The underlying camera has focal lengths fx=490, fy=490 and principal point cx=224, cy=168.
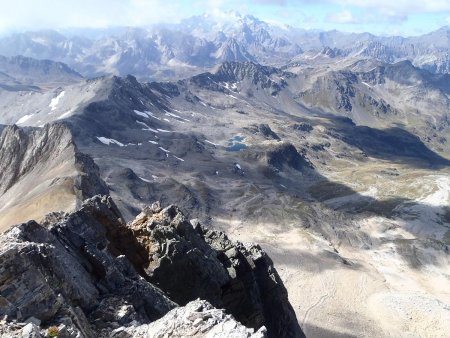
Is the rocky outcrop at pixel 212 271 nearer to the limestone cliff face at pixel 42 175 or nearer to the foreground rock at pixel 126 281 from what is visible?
the foreground rock at pixel 126 281

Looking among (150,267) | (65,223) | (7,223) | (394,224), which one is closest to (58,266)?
(65,223)

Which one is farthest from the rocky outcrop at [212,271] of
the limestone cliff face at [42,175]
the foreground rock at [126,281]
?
the limestone cliff face at [42,175]

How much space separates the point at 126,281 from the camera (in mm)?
29594

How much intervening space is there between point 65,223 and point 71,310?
12625mm

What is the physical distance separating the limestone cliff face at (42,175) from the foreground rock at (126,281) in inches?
1342

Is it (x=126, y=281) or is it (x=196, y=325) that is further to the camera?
(x=126, y=281)

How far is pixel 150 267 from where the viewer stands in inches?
1618

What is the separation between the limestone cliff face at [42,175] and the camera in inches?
3187

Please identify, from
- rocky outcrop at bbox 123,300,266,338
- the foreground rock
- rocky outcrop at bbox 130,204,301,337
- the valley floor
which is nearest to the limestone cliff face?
rocky outcrop at bbox 130,204,301,337

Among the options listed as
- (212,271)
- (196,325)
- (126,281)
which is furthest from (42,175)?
(196,325)

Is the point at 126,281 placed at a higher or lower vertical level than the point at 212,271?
higher

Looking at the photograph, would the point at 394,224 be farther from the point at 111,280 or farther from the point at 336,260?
the point at 111,280

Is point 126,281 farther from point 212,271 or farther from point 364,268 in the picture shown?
point 364,268

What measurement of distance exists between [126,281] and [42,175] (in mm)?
84073
